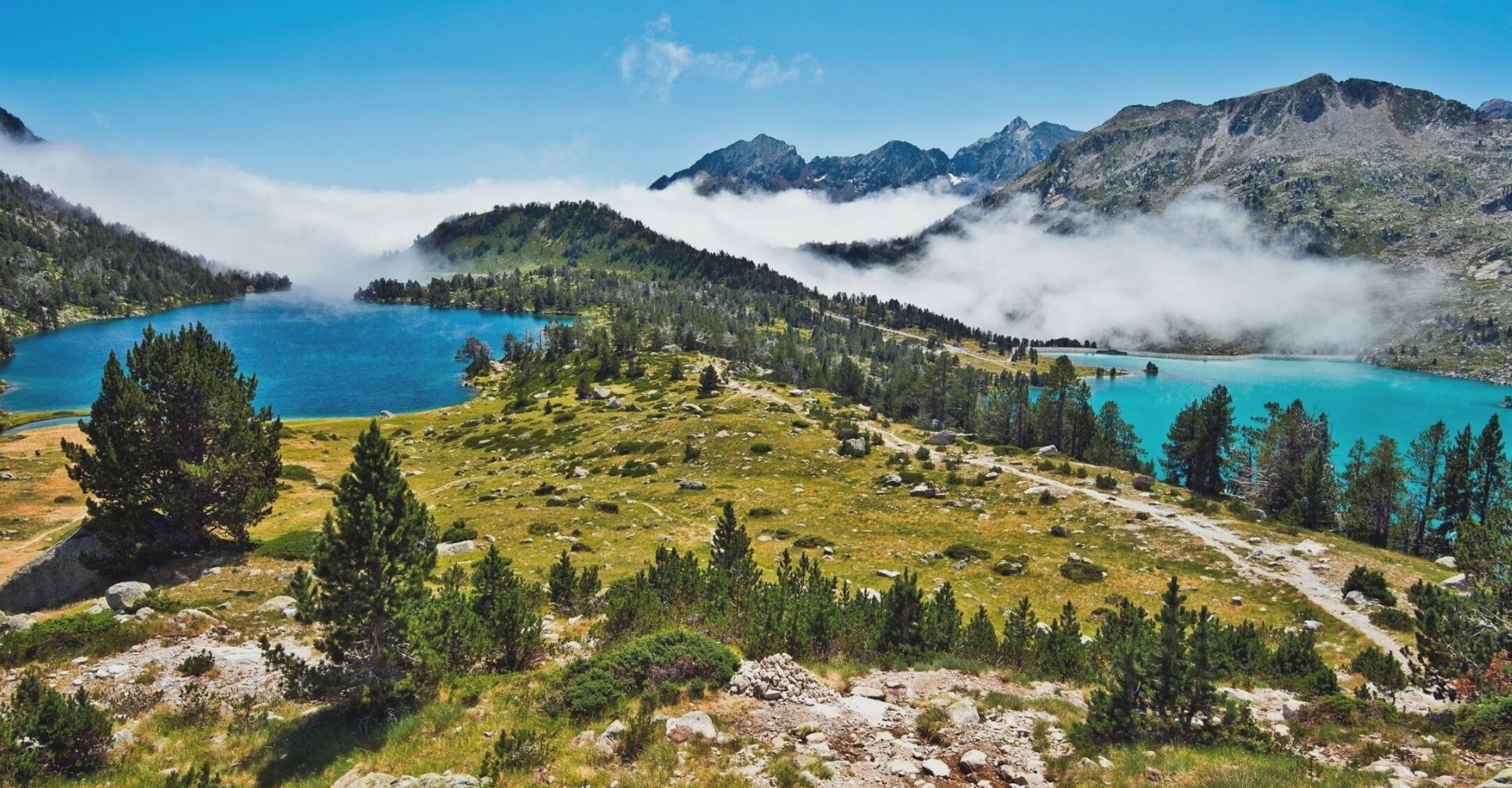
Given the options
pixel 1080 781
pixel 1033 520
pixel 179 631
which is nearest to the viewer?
pixel 1080 781

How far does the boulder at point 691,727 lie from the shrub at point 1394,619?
1572 inches

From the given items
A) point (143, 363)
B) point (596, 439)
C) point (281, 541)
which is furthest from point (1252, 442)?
point (143, 363)

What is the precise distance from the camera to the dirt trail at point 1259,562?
35.6 m

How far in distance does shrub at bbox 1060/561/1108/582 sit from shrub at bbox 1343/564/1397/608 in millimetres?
13226

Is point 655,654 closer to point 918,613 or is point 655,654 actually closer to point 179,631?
point 918,613

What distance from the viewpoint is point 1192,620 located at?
643 inches

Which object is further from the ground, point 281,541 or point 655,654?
point 655,654

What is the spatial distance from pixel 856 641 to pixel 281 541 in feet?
120

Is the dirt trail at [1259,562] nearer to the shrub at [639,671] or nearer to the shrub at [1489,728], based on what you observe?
the shrub at [1489,728]

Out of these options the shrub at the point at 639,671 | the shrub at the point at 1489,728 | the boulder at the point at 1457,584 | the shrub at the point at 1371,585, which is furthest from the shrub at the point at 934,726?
the boulder at the point at 1457,584

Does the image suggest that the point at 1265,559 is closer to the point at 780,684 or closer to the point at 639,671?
the point at 780,684

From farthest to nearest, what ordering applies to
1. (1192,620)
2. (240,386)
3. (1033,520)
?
1. (1033,520)
2. (240,386)
3. (1192,620)

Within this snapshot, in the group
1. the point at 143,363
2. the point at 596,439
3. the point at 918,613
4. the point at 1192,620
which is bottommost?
the point at 596,439

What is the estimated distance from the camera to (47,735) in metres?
14.9
